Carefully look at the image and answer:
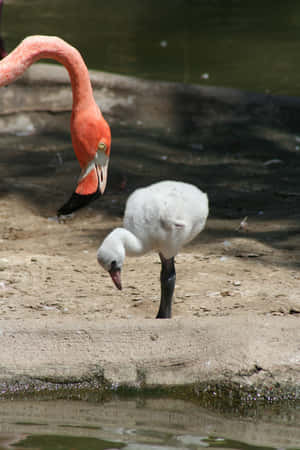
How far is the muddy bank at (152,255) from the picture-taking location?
327 cm

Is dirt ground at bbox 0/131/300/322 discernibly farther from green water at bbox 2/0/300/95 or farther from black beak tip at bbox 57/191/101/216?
green water at bbox 2/0/300/95

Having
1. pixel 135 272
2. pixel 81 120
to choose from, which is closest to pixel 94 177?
pixel 81 120

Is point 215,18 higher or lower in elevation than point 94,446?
higher

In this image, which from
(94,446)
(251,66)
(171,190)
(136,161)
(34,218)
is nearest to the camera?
(94,446)

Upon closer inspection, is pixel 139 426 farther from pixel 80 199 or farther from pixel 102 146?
pixel 102 146

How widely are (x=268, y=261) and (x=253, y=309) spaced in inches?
28.7

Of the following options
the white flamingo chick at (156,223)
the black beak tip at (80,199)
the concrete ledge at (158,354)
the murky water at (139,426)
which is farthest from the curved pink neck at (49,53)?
the murky water at (139,426)

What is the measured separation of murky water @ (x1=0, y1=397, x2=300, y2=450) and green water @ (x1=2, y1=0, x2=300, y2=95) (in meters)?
6.70

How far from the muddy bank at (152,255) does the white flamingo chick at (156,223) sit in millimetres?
336

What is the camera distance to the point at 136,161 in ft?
22.5

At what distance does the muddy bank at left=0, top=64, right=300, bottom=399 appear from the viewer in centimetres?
327

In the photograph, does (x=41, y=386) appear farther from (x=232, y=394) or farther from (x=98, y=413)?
(x=232, y=394)

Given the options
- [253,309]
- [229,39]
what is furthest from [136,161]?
[229,39]

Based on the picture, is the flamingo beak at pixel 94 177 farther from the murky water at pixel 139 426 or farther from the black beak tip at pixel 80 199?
the murky water at pixel 139 426
